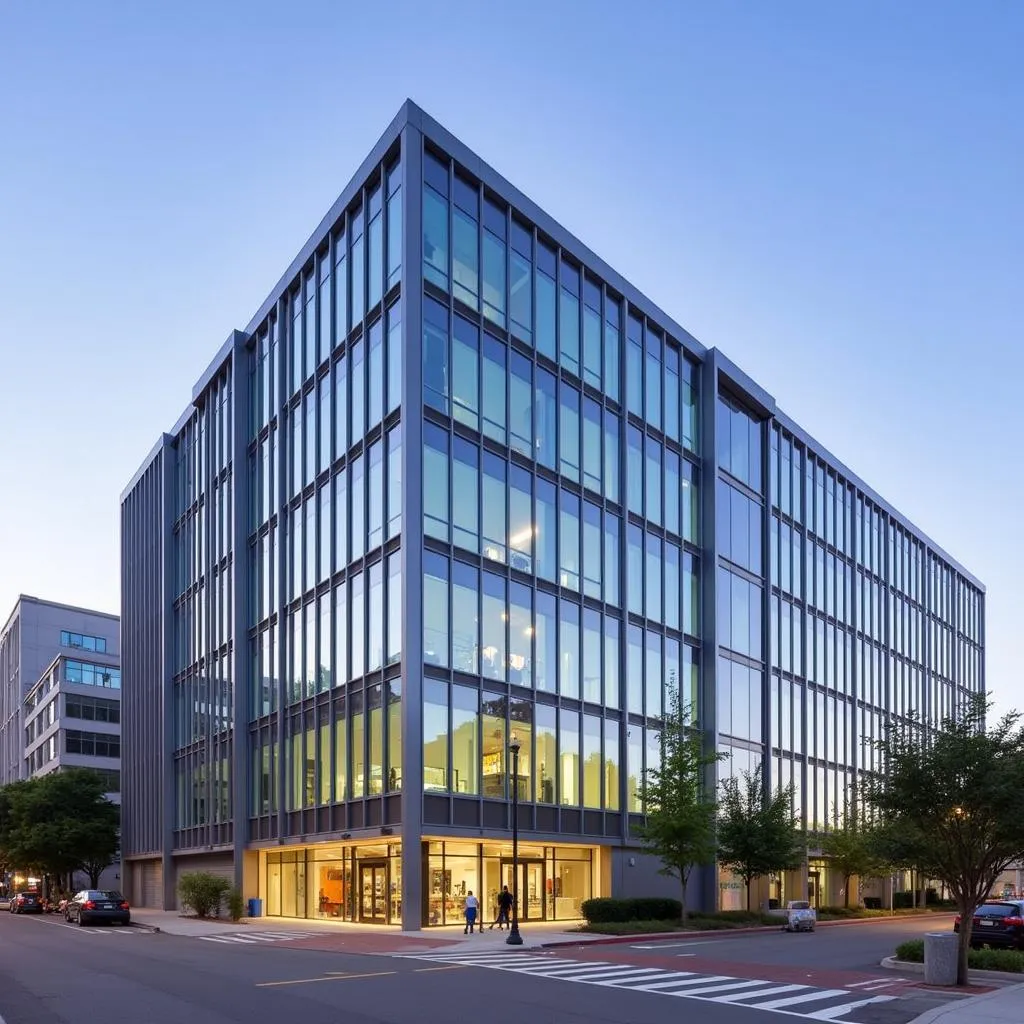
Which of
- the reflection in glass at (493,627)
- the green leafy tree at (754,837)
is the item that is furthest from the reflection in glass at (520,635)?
the green leafy tree at (754,837)

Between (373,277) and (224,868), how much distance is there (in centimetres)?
3114

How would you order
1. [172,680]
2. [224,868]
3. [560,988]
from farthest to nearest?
[172,680]
[224,868]
[560,988]

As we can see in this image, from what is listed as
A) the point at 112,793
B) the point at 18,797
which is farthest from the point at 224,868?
the point at 112,793

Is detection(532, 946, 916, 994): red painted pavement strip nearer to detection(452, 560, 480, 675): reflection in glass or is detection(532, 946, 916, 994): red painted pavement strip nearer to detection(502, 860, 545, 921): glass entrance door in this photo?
detection(452, 560, 480, 675): reflection in glass

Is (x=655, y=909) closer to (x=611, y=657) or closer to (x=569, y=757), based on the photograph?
(x=569, y=757)

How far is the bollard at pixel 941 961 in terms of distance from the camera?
23.5 m

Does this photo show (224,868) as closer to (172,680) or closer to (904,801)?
(172,680)

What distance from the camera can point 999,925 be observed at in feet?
109

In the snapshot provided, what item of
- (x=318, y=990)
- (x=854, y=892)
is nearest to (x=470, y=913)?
(x=318, y=990)

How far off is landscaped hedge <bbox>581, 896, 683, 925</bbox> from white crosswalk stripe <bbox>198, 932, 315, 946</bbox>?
33.3 feet

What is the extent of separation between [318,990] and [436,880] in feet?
64.9

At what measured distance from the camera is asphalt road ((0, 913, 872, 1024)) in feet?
58.1

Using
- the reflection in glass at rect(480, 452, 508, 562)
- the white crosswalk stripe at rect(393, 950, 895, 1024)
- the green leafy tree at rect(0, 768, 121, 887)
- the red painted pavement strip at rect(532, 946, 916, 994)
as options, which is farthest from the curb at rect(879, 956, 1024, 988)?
the green leafy tree at rect(0, 768, 121, 887)

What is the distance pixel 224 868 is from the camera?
5681 centimetres
